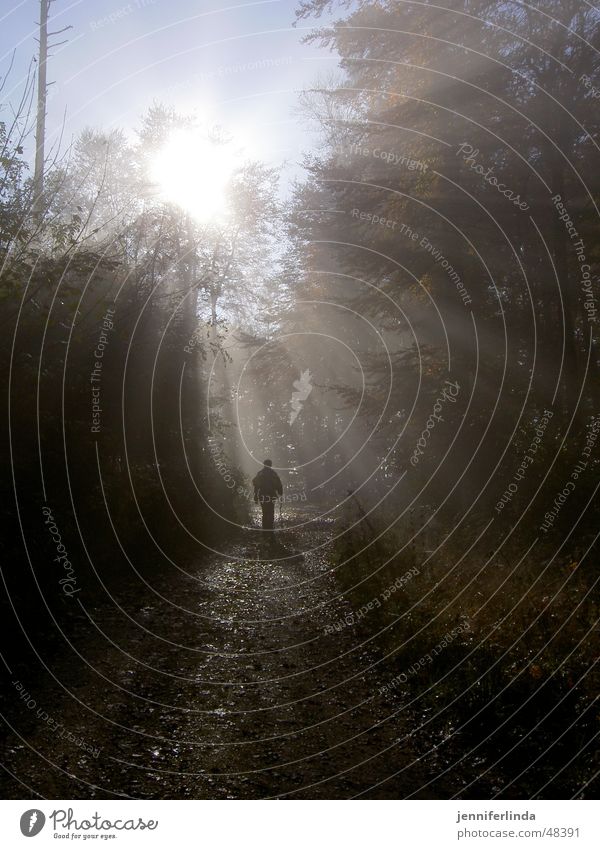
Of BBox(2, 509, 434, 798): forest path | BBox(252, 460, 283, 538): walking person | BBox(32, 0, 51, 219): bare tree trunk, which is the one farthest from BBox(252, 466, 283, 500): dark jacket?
BBox(32, 0, 51, 219): bare tree trunk

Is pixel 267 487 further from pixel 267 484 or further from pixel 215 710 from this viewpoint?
pixel 215 710

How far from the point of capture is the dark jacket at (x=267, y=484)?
21.3 meters

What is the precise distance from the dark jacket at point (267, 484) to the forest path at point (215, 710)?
30.2 feet

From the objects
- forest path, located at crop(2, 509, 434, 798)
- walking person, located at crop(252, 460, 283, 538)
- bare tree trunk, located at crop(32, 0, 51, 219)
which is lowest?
forest path, located at crop(2, 509, 434, 798)

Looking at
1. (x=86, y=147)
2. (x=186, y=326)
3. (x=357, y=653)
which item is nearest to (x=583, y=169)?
(x=357, y=653)

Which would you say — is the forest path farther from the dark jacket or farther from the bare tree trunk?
the dark jacket

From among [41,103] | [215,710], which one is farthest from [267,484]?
[215,710]

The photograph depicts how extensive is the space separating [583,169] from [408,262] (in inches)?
140

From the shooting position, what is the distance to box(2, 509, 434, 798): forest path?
5.50 metres

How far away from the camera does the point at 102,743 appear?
615 centimetres

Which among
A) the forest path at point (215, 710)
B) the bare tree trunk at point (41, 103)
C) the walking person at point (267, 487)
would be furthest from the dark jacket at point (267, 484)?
the bare tree trunk at point (41, 103)

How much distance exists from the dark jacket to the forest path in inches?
363

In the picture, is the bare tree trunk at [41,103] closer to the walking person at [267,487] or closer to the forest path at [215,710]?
the forest path at [215,710]

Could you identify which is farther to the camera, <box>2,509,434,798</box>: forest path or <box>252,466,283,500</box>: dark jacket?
<box>252,466,283,500</box>: dark jacket
